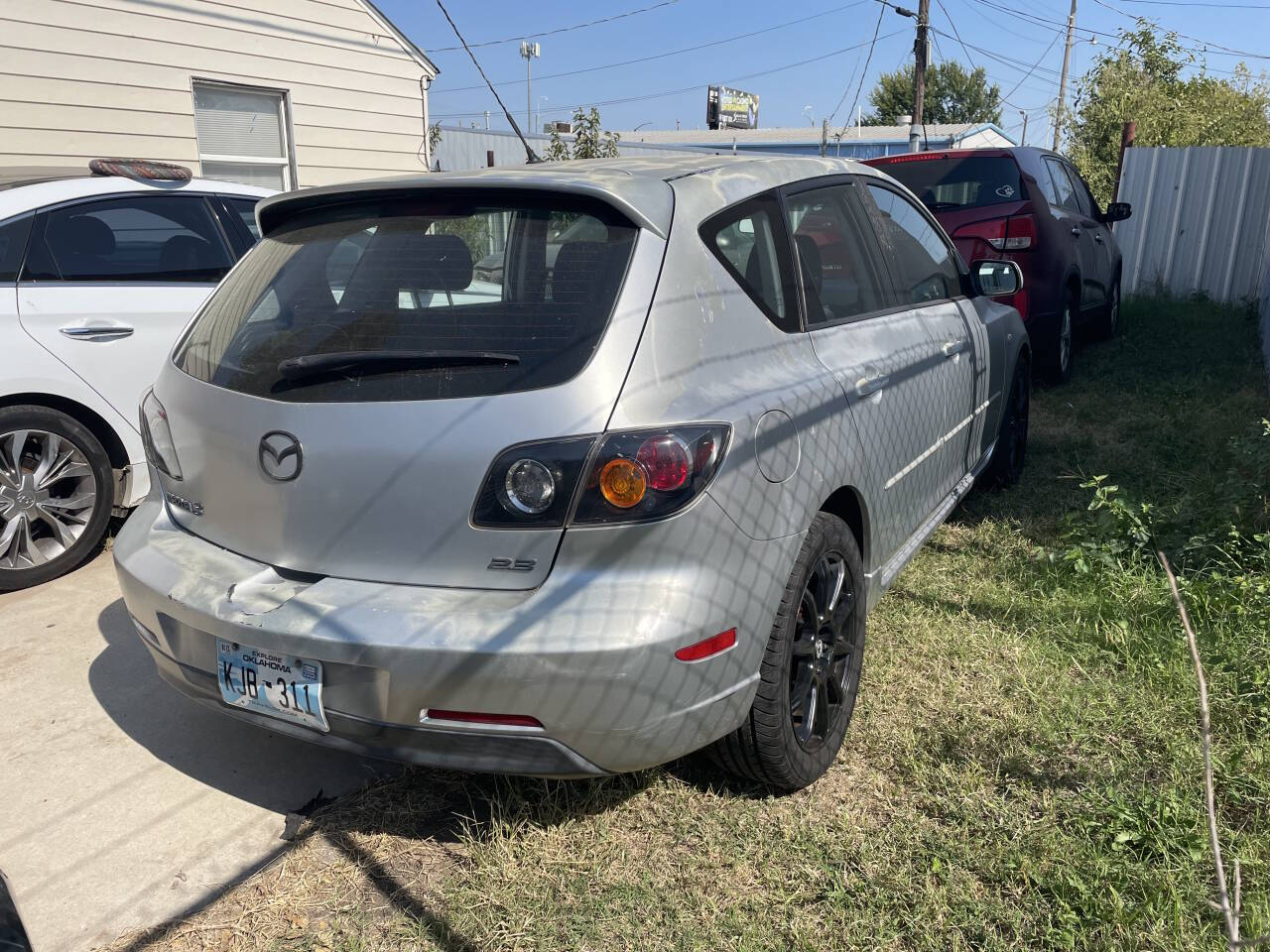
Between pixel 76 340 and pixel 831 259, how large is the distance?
10.5ft

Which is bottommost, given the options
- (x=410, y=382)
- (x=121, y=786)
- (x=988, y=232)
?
(x=121, y=786)

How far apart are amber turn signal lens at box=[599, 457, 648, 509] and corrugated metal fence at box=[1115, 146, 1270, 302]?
31.4 ft

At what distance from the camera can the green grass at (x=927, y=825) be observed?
7.61 feet

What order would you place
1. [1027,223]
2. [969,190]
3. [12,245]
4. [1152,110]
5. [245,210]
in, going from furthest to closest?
[1152,110] < [969,190] < [1027,223] < [245,210] < [12,245]

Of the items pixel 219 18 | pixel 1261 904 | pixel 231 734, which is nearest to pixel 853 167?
pixel 1261 904

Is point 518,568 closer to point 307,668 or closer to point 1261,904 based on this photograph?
point 307,668

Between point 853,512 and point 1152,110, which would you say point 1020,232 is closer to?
point 853,512

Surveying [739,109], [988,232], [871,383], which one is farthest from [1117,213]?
[739,109]

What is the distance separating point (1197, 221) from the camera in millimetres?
11469

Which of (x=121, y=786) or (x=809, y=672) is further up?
(x=809, y=672)

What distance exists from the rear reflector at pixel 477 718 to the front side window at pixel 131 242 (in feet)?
10.6

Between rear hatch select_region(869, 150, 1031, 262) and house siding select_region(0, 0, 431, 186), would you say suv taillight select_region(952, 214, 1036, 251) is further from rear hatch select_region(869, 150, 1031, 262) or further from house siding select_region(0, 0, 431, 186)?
house siding select_region(0, 0, 431, 186)

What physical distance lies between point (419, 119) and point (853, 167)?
741cm

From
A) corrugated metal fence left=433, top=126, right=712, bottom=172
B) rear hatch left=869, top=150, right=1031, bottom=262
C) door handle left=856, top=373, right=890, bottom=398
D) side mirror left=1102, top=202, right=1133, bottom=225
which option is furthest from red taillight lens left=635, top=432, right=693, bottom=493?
corrugated metal fence left=433, top=126, right=712, bottom=172
